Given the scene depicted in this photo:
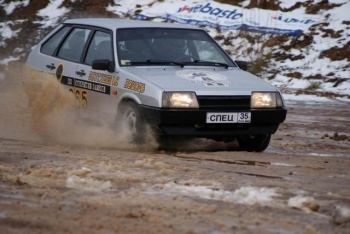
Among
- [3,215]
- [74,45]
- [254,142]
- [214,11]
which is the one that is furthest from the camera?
[214,11]

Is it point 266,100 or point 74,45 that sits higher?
point 74,45

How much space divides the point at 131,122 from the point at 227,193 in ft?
8.62

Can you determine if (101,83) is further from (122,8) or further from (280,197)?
(122,8)

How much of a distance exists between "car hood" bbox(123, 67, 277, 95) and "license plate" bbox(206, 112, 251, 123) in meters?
0.21

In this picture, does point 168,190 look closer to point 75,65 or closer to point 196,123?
point 196,123

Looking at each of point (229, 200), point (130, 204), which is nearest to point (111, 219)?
point (130, 204)

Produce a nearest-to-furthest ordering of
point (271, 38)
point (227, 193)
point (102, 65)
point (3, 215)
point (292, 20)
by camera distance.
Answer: point (3, 215) → point (227, 193) → point (102, 65) → point (271, 38) → point (292, 20)

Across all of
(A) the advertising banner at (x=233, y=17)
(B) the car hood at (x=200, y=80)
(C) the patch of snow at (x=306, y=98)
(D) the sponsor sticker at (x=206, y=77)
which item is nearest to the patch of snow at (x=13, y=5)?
(A) the advertising banner at (x=233, y=17)

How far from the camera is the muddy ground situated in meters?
4.14

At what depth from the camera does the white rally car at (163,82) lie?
23.3ft

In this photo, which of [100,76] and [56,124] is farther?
[56,124]

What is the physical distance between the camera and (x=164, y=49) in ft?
26.4

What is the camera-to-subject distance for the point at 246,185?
5270 mm

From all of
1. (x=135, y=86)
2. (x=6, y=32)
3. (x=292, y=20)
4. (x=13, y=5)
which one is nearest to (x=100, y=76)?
(x=135, y=86)
